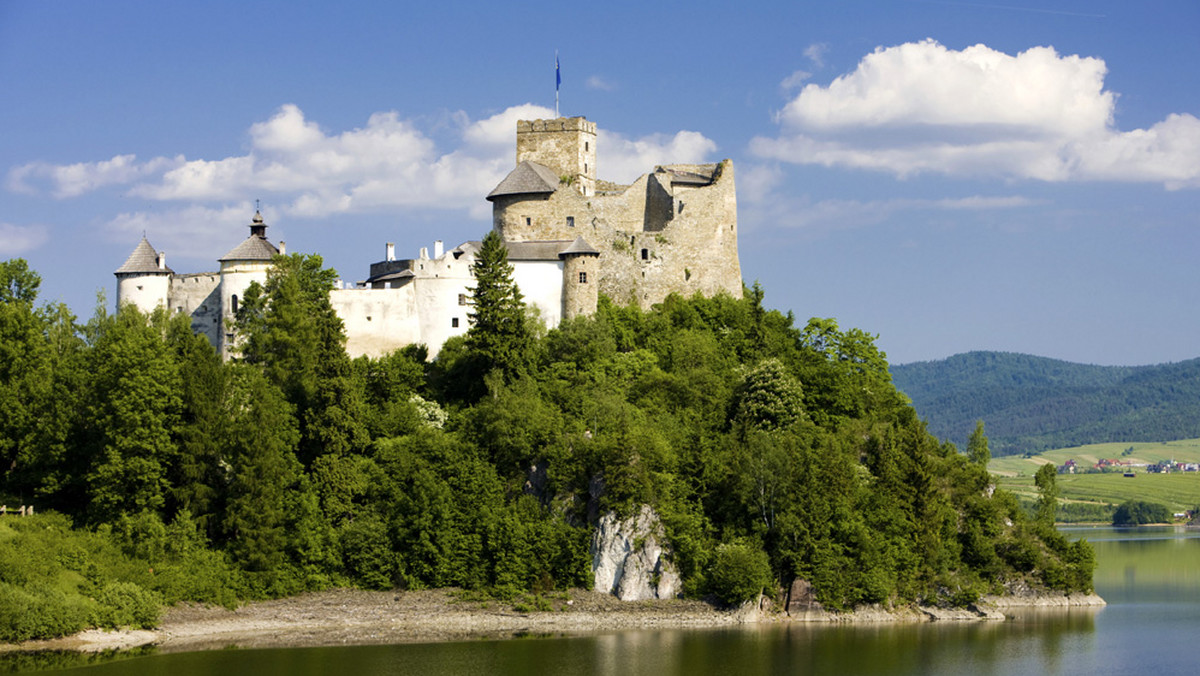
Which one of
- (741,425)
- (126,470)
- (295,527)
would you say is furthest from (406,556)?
(741,425)

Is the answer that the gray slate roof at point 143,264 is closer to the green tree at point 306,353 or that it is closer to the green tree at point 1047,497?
the green tree at point 306,353

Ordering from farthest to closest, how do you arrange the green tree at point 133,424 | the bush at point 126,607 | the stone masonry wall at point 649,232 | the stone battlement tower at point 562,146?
the stone battlement tower at point 562,146 < the stone masonry wall at point 649,232 < the green tree at point 133,424 < the bush at point 126,607

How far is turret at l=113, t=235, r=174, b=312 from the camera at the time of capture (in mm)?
58438

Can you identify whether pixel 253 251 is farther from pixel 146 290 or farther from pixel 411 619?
pixel 411 619

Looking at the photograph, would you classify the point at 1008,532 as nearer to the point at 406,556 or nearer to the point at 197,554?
the point at 406,556

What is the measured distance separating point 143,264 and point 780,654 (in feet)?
112

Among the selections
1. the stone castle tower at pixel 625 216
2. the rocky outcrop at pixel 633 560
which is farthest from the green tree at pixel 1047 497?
the rocky outcrop at pixel 633 560

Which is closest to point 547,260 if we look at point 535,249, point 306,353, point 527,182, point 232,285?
point 535,249

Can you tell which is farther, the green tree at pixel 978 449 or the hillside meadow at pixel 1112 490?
the hillside meadow at pixel 1112 490

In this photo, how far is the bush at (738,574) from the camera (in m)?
48.5

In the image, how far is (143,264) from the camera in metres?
58.9

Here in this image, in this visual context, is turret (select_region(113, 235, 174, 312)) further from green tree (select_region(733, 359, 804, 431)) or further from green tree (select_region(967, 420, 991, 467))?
green tree (select_region(967, 420, 991, 467))

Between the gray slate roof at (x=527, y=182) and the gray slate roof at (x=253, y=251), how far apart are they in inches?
438

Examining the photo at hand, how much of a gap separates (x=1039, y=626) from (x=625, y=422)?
1795 cm
